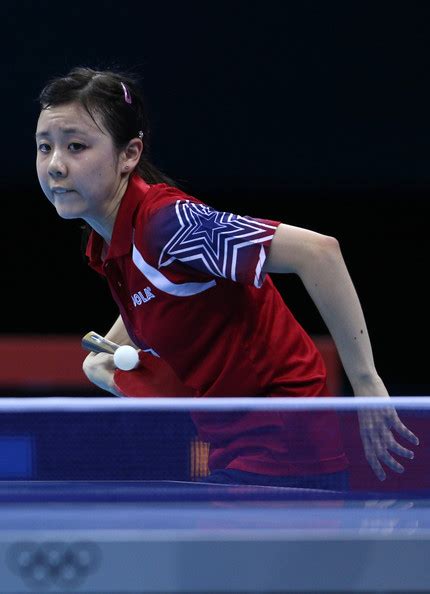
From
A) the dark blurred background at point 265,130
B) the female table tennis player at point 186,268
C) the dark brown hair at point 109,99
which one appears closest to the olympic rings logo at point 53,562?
the female table tennis player at point 186,268

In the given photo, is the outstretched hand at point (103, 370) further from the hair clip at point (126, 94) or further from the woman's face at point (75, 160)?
the hair clip at point (126, 94)

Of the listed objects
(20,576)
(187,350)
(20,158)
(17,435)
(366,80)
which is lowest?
(20,576)

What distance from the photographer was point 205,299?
1.47m

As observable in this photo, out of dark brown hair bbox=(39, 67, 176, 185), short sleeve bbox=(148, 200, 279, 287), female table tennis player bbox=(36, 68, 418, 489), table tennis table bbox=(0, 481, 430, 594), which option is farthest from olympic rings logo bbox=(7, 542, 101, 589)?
dark brown hair bbox=(39, 67, 176, 185)

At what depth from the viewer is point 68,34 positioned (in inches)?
147

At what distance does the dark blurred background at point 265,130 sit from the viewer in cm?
374

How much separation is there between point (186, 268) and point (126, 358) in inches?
11.1

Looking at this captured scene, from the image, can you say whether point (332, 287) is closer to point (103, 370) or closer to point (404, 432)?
point (404, 432)

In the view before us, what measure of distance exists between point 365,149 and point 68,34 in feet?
3.87

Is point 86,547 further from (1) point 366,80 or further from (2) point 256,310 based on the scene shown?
(1) point 366,80

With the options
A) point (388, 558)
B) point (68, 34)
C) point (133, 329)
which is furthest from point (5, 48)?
point (388, 558)

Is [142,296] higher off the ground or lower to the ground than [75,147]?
lower

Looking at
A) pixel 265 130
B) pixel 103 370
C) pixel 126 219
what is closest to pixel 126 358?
pixel 103 370

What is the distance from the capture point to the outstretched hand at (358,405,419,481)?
3.44 feet
